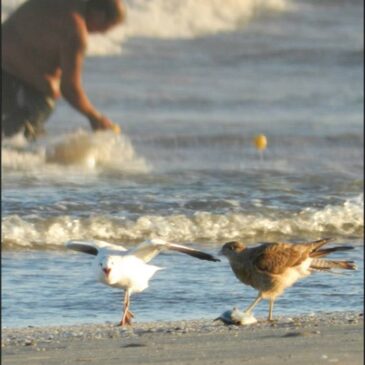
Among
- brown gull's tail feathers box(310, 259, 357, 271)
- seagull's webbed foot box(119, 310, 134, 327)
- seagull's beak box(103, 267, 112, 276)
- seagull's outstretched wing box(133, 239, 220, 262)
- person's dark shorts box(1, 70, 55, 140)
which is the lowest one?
seagull's webbed foot box(119, 310, 134, 327)

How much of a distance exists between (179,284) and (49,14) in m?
4.97

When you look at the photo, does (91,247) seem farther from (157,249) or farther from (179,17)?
(179,17)

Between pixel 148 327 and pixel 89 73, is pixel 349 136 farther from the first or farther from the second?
pixel 148 327

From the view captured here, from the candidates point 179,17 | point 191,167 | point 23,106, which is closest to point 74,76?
point 23,106

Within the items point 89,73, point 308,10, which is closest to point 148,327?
point 89,73

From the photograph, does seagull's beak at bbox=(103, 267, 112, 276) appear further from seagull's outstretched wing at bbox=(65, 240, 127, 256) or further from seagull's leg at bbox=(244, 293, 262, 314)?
seagull's leg at bbox=(244, 293, 262, 314)

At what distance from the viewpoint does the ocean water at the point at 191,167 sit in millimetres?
7629

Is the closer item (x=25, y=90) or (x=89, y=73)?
(x=25, y=90)

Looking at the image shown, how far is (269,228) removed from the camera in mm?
9500

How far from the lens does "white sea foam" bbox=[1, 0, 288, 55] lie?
20.3 meters

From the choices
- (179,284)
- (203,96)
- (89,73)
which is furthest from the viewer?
(89,73)

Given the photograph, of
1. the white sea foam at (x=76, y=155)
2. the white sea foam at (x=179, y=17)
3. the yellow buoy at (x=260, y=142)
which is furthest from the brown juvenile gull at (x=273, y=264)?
the white sea foam at (x=179, y=17)

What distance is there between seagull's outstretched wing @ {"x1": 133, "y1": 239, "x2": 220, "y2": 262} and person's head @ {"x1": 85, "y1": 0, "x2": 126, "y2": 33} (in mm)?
5076

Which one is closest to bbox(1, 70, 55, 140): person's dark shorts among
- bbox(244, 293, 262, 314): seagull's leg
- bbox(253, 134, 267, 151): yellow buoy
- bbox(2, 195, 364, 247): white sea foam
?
bbox(253, 134, 267, 151): yellow buoy
